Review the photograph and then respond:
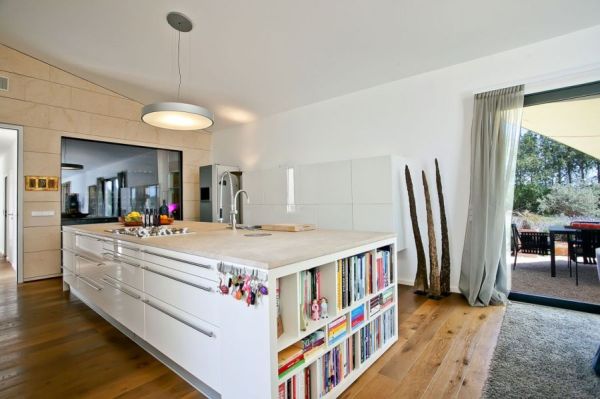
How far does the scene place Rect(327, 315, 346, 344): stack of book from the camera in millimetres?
1589

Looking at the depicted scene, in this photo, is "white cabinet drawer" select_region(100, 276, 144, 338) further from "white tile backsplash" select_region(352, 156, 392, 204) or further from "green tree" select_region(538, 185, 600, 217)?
"green tree" select_region(538, 185, 600, 217)

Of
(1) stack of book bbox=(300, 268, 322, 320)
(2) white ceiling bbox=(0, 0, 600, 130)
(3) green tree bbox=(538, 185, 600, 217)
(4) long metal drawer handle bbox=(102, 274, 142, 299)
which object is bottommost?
(4) long metal drawer handle bbox=(102, 274, 142, 299)

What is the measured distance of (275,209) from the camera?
4.72 m

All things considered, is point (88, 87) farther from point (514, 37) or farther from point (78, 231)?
point (514, 37)

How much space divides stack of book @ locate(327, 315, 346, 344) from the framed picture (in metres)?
5.03

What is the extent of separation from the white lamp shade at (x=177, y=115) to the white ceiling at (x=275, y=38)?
117cm

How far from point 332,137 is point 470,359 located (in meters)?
3.28

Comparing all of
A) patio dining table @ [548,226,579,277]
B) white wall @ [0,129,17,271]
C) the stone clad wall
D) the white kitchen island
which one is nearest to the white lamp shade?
the white kitchen island

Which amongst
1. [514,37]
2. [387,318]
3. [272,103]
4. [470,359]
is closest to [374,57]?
[514,37]

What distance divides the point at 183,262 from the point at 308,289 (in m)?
0.72

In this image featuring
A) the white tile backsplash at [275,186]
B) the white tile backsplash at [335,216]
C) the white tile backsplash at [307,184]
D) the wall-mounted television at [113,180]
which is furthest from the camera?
the wall-mounted television at [113,180]

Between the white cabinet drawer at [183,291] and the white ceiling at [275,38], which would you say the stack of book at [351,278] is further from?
the white ceiling at [275,38]

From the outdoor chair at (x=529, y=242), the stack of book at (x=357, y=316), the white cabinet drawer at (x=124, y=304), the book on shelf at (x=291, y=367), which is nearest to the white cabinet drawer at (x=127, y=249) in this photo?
the white cabinet drawer at (x=124, y=304)

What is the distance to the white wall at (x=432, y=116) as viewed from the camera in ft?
9.22
